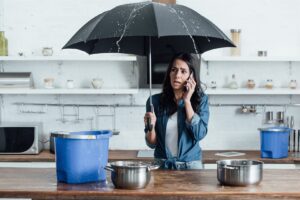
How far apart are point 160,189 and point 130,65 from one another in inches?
A: 108

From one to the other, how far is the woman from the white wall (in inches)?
70.8

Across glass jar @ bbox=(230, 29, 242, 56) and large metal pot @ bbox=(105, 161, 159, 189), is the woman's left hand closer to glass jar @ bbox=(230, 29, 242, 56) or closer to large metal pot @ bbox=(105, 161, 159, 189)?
large metal pot @ bbox=(105, 161, 159, 189)

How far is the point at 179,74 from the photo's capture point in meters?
3.22

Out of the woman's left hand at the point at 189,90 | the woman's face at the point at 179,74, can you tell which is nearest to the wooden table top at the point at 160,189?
the woman's left hand at the point at 189,90

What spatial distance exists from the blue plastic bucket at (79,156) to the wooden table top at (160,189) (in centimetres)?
5

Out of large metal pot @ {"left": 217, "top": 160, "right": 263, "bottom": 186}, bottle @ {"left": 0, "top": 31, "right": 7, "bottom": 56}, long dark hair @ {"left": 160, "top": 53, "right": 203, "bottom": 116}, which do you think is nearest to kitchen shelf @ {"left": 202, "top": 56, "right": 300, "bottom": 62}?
long dark hair @ {"left": 160, "top": 53, "right": 203, "bottom": 116}

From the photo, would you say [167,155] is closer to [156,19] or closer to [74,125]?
[156,19]

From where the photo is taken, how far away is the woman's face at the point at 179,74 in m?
3.21


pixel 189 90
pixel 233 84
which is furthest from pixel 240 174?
pixel 233 84

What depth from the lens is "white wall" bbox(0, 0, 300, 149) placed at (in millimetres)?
5004

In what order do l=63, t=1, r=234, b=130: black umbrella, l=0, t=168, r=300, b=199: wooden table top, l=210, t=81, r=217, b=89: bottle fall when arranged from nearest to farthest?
1. l=0, t=168, r=300, b=199: wooden table top
2. l=63, t=1, r=234, b=130: black umbrella
3. l=210, t=81, r=217, b=89: bottle

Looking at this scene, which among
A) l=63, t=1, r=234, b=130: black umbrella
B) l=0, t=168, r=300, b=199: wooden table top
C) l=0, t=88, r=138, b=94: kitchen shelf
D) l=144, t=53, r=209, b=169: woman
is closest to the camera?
l=0, t=168, r=300, b=199: wooden table top

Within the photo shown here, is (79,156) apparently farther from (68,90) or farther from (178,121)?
(68,90)

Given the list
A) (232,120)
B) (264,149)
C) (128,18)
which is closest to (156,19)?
(128,18)
